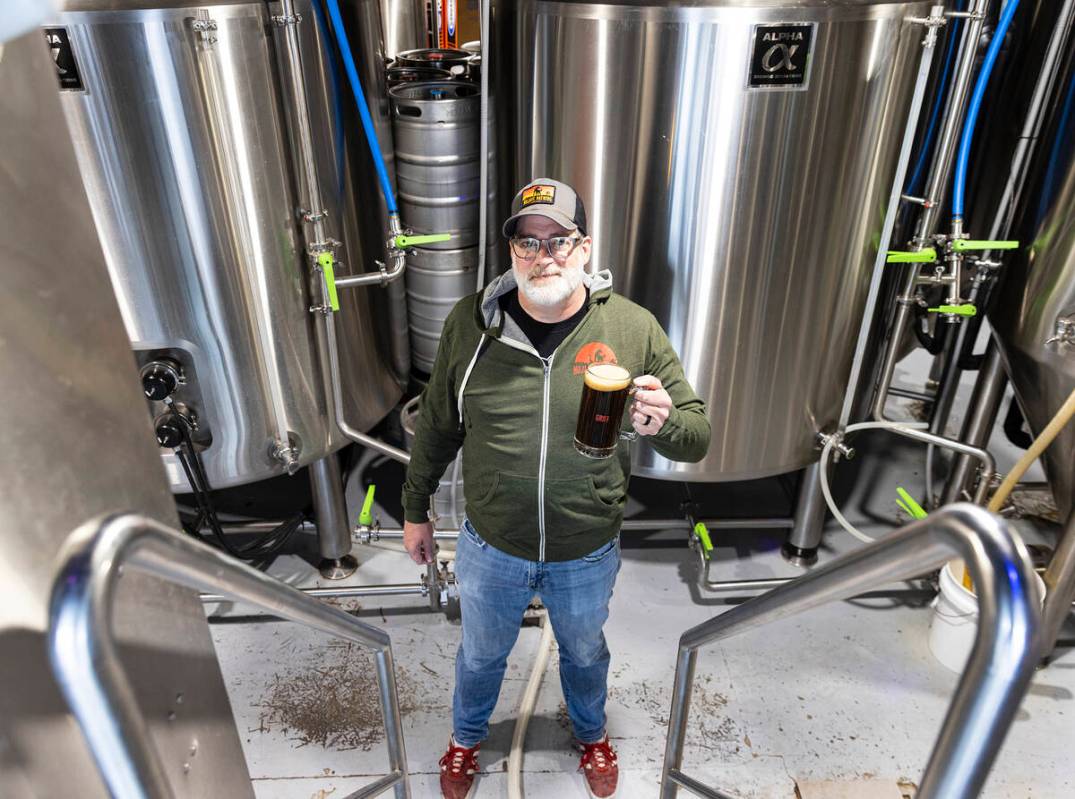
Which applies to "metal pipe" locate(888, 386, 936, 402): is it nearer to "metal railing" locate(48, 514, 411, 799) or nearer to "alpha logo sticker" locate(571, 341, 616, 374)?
"alpha logo sticker" locate(571, 341, 616, 374)

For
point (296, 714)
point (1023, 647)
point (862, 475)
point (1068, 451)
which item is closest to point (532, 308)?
point (1023, 647)

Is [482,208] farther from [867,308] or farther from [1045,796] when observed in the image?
[1045,796]

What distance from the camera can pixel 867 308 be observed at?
200 centimetres

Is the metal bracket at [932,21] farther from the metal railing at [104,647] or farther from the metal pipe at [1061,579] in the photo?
the metal railing at [104,647]

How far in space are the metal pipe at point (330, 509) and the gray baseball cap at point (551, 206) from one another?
114 centimetres

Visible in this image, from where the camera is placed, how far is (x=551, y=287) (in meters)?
1.33

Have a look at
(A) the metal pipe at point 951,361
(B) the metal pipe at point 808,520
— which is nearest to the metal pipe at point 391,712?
(B) the metal pipe at point 808,520

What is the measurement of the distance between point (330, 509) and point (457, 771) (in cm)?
89

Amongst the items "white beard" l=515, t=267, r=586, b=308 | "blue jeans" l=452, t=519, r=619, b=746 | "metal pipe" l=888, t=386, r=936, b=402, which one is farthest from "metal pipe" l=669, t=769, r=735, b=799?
"metal pipe" l=888, t=386, r=936, b=402

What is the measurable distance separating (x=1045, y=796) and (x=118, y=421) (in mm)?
2064

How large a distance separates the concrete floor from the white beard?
1.12 meters

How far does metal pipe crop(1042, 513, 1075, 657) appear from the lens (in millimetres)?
1801

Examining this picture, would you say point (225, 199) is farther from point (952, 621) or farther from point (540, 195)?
point (952, 621)

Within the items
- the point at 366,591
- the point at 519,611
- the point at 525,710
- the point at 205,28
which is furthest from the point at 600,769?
the point at 205,28
